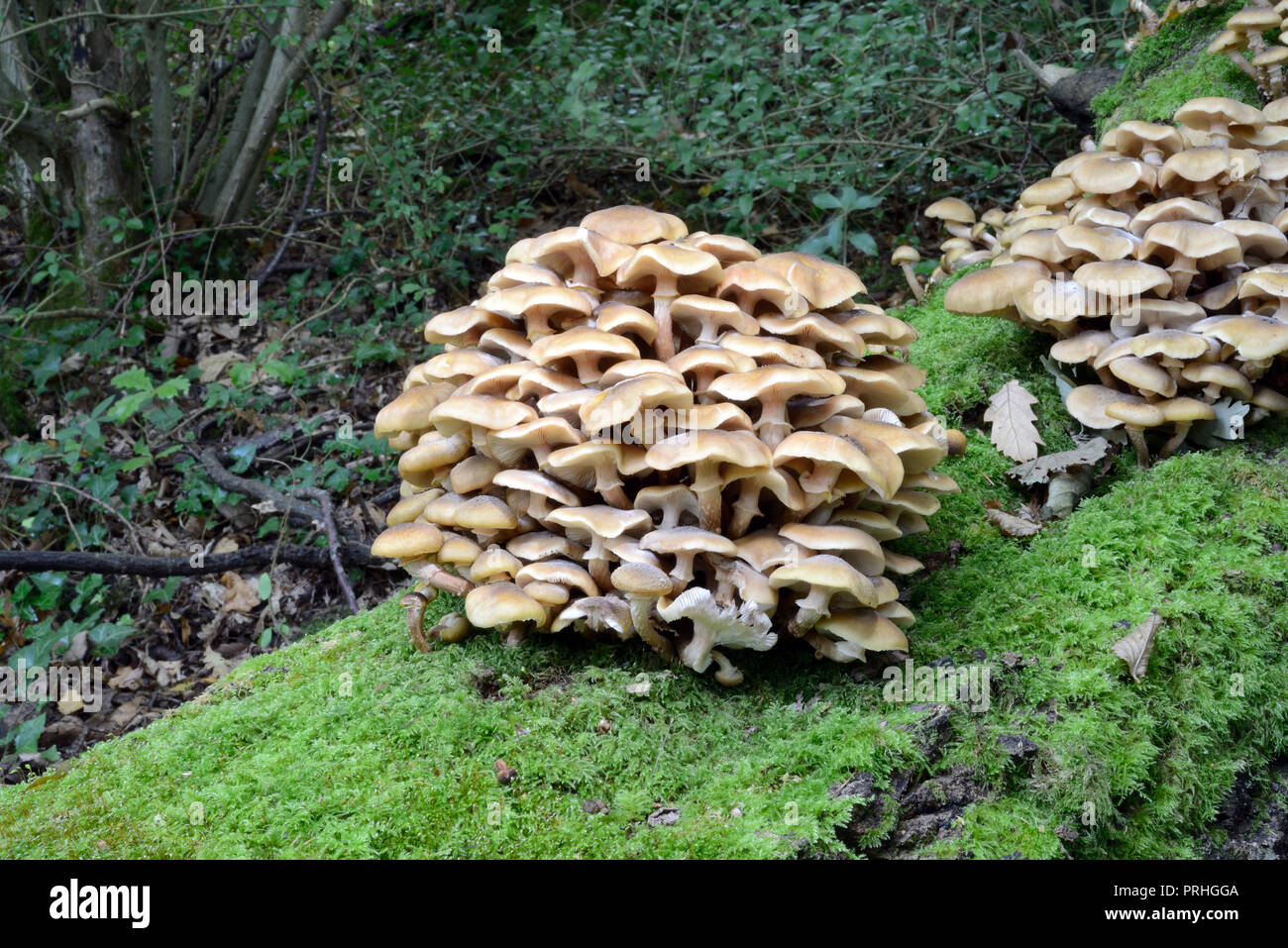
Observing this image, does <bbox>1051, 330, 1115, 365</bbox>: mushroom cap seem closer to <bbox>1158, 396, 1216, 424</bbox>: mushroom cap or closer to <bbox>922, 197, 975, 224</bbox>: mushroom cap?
<bbox>1158, 396, 1216, 424</bbox>: mushroom cap

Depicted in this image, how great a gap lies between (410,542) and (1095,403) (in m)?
2.93

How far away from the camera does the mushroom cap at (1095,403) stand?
392 cm

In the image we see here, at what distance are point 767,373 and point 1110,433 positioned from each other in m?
2.12

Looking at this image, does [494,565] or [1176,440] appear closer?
[494,565]

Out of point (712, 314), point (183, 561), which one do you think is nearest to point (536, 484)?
point (712, 314)

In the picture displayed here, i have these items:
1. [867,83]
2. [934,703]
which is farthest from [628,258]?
[867,83]

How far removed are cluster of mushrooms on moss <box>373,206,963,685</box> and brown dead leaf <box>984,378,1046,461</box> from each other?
0.88m

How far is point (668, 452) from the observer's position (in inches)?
108

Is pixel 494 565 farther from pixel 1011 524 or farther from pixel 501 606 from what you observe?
pixel 1011 524

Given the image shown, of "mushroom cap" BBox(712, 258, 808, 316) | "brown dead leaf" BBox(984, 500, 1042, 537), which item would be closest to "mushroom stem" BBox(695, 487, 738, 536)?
"mushroom cap" BBox(712, 258, 808, 316)

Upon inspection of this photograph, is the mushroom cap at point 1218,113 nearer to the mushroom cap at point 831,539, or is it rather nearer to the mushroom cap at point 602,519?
the mushroom cap at point 831,539

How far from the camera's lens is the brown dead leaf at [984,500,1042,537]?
148 inches

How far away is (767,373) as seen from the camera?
112 inches
